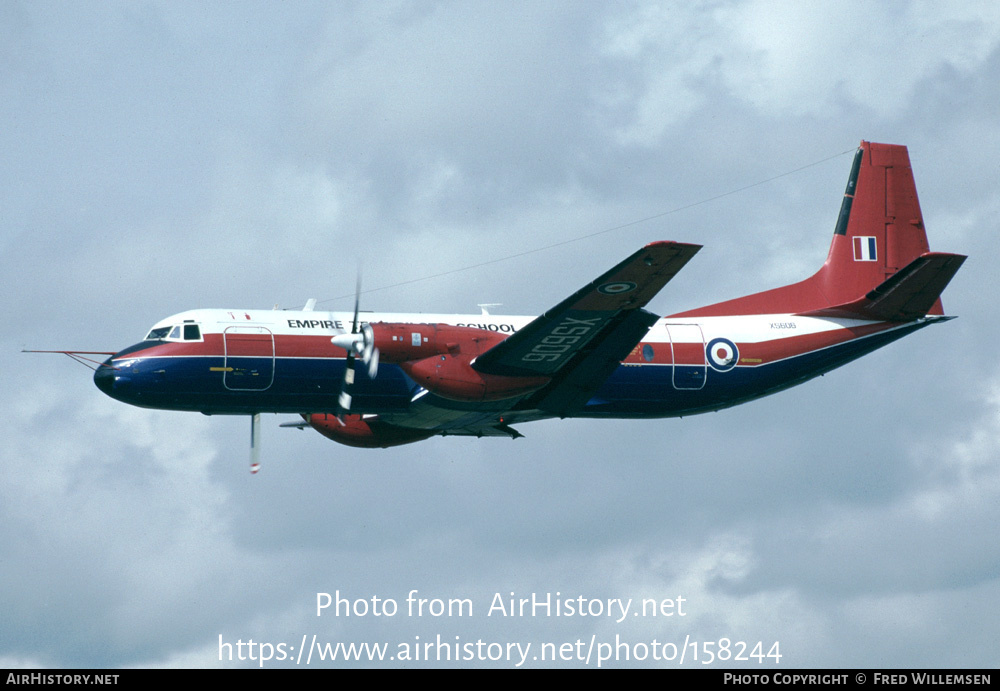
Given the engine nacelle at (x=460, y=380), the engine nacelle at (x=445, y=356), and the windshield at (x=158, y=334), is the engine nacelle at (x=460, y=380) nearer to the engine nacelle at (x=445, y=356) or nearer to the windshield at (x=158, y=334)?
the engine nacelle at (x=445, y=356)

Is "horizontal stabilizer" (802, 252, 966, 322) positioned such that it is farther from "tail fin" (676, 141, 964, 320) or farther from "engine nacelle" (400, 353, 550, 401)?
"engine nacelle" (400, 353, 550, 401)

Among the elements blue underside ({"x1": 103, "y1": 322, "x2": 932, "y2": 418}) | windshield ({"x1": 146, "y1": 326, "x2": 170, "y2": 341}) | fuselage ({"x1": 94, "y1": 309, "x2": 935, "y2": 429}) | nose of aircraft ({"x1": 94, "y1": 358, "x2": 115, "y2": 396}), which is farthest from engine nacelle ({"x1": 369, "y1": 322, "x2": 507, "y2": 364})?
nose of aircraft ({"x1": 94, "y1": 358, "x2": 115, "y2": 396})

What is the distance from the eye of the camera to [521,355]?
26.6m

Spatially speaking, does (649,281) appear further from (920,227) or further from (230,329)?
(920,227)

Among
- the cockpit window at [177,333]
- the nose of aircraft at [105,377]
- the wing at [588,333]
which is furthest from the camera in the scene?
the cockpit window at [177,333]

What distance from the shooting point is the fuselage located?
86.7 ft

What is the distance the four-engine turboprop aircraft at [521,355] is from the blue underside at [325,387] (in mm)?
28

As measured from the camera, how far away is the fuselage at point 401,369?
1040 inches

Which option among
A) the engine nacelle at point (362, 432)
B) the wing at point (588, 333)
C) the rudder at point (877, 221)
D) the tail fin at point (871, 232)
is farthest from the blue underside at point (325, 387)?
the rudder at point (877, 221)

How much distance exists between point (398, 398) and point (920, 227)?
14.4 m

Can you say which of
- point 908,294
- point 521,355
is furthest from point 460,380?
point 908,294

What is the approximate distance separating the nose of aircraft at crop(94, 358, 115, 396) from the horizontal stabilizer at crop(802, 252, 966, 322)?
1558 cm

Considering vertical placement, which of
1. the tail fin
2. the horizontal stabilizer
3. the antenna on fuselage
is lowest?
the antenna on fuselage
